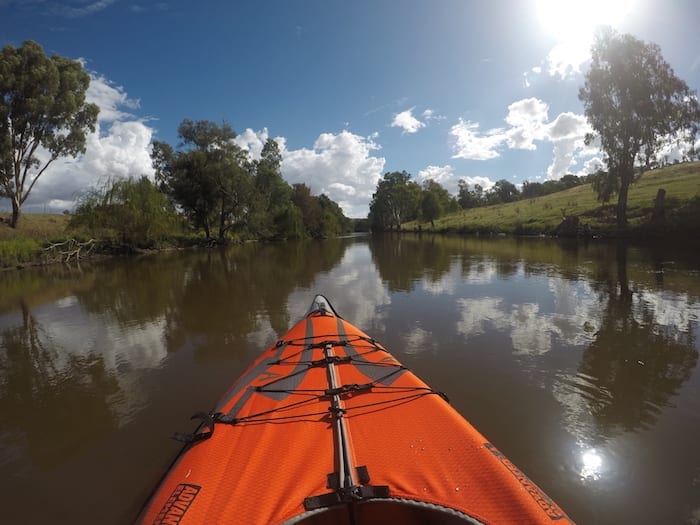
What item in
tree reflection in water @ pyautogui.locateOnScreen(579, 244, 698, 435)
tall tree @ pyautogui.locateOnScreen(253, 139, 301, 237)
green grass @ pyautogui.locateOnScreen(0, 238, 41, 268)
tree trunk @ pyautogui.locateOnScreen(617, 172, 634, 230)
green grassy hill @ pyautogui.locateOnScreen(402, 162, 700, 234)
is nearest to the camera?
tree reflection in water @ pyautogui.locateOnScreen(579, 244, 698, 435)

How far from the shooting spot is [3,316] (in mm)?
8617

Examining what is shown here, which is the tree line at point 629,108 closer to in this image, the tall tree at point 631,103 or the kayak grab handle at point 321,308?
the tall tree at point 631,103

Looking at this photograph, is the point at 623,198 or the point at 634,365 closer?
the point at 634,365

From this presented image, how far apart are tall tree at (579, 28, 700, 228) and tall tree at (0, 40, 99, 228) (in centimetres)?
3274

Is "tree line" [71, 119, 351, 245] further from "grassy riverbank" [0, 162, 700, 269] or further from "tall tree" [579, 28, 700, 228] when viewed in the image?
"tall tree" [579, 28, 700, 228]

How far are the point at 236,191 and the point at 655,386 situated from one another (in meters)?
34.0

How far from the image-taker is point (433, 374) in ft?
15.0

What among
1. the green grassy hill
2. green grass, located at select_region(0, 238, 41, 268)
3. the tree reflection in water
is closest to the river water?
the tree reflection in water

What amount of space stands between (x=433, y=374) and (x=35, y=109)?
27.6m

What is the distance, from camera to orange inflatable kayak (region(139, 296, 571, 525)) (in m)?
1.67

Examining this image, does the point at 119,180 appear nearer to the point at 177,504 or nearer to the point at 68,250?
the point at 68,250

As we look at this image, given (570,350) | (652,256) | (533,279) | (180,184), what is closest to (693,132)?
(652,256)

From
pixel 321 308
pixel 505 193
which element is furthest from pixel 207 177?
pixel 505 193

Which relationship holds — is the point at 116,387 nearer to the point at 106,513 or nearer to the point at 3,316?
the point at 106,513
